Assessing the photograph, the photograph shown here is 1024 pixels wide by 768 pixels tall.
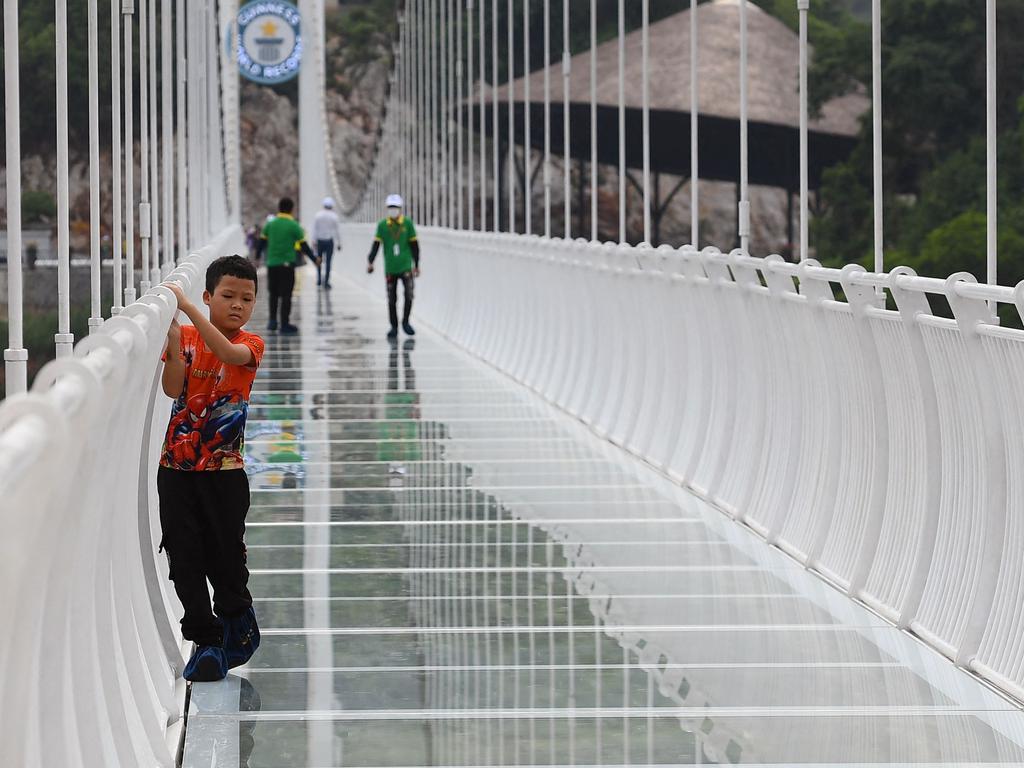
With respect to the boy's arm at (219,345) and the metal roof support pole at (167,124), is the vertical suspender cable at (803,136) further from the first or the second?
the boy's arm at (219,345)

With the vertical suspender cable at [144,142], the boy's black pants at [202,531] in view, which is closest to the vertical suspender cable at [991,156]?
the boy's black pants at [202,531]

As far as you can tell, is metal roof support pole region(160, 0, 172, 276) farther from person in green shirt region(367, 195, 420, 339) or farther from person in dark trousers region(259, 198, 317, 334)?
person in dark trousers region(259, 198, 317, 334)

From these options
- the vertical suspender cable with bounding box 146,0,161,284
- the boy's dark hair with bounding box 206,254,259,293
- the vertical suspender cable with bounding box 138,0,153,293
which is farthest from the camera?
the vertical suspender cable with bounding box 146,0,161,284

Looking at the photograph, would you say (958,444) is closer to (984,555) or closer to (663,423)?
(984,555)

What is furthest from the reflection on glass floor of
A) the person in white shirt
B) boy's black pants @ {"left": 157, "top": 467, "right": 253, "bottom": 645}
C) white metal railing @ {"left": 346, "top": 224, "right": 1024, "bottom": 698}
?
the person in white shirt

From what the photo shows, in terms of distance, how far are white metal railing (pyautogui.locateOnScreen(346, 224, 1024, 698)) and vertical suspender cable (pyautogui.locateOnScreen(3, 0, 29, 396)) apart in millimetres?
2279

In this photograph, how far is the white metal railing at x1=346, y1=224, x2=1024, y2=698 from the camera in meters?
5.62

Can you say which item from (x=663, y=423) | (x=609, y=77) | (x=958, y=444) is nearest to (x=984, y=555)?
(x=958, y=444)

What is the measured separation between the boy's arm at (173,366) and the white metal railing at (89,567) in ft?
0.36

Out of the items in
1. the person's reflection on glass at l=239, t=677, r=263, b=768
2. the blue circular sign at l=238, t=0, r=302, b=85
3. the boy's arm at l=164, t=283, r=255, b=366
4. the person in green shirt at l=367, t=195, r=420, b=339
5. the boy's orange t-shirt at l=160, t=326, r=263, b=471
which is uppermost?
the blue circular sign at l=238, t=0, r=302, b=85

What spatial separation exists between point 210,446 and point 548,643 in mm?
1354

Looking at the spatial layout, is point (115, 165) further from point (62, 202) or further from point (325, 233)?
point (325, 233)

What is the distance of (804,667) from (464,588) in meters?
1.60

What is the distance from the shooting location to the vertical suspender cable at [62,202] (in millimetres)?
4824
